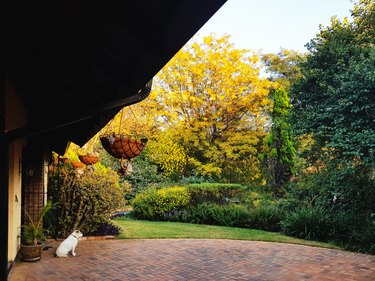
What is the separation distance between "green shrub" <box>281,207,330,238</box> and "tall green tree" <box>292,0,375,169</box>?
1.52 metres

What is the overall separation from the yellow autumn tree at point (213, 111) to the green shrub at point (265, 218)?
572 centimetres

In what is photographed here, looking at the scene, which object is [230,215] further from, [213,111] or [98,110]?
[98,110]

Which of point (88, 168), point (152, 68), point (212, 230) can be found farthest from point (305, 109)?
point (152, 68)

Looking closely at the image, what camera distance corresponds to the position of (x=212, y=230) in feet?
35.0

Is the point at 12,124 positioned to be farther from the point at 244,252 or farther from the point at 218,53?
the point at 218,53

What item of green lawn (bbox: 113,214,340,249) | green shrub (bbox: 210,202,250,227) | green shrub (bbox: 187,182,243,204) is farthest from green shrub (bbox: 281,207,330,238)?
green shrub (bbox: 187,182,243,204)

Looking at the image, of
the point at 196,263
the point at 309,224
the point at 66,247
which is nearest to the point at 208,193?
the point at 309,224

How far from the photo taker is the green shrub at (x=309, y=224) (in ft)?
30.5

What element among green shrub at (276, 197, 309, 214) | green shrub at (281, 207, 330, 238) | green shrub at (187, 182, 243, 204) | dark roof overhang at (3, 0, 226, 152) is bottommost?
green shrub at (281, 207, 330, 238)

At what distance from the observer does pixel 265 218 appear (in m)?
11.0

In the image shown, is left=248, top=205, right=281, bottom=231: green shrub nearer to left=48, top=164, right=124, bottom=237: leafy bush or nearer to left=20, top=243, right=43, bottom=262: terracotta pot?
left=48, top=164, right=124, bottom=237: leafy bush

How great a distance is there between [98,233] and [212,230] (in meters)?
3.29

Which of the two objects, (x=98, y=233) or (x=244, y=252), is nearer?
(x=244, y=252)

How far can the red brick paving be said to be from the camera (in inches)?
238
